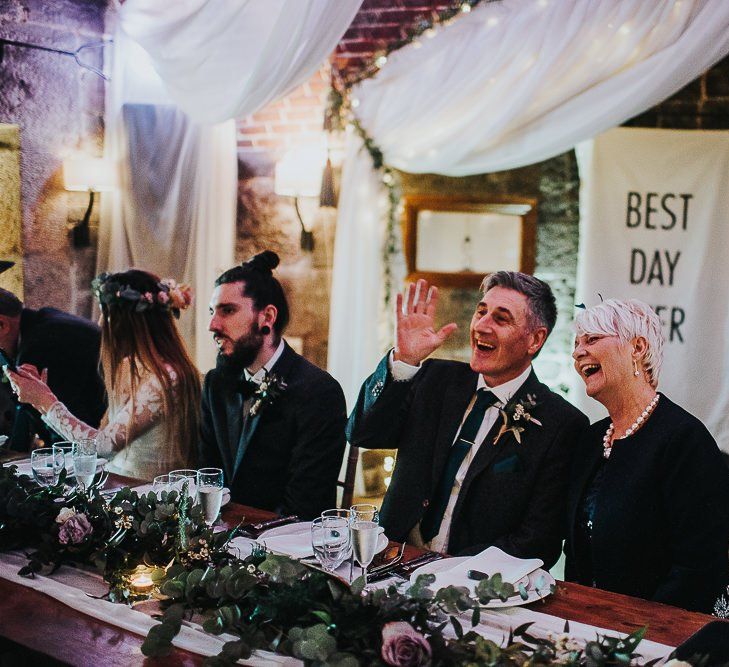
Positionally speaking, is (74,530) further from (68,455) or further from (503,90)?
(503,90)

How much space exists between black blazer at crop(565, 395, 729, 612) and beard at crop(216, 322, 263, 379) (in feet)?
4.28

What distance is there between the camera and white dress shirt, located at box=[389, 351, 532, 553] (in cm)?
250

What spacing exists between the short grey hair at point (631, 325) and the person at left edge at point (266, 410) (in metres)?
1.02

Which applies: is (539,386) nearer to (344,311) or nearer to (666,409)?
(666,409)

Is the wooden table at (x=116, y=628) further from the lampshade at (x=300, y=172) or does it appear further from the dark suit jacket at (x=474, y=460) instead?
the lampshade at (x=300, y=172)

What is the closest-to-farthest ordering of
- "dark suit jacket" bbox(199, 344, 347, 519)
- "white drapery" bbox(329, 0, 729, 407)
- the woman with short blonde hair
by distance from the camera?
the woman with short blonde hair, "dark suit jacket" bbox(199, 344, 347, 519), "white drapery" bbox(329, 0, 729, 407)

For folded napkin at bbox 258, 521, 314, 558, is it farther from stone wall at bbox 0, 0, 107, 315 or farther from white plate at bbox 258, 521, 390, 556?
stone wall at bbox 0, 0, 107, 315

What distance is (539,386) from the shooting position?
2.55 m

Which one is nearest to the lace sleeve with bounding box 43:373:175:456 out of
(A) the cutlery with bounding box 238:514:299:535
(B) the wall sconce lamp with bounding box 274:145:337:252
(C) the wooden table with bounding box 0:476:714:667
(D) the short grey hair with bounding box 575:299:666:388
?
(A) the cutlery with bounding box 238:514:299:535

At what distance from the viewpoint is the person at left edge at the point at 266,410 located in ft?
9.34

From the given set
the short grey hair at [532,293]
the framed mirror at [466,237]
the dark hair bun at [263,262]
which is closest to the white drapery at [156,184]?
the framed mirror at [466,237]

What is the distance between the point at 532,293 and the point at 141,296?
4.56 ft

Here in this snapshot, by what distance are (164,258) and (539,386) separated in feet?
8.97

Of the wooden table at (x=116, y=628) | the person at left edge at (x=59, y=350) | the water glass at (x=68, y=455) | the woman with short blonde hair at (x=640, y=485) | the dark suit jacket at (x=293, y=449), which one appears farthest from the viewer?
the person at left edge at (x=59, y=350)
